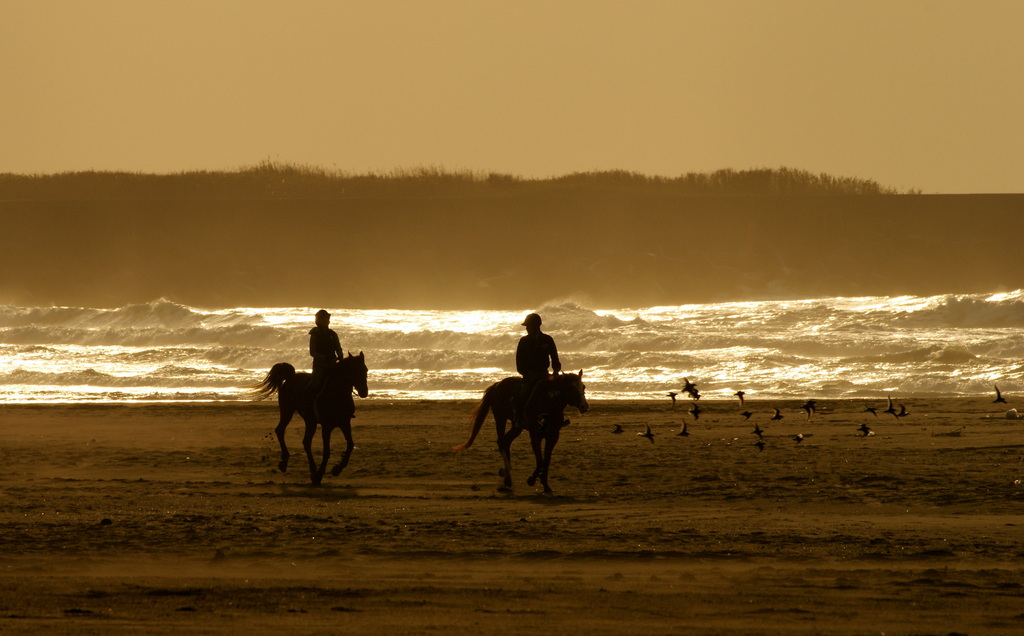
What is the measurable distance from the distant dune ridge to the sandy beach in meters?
47.7

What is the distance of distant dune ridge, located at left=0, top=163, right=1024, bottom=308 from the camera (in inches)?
2586

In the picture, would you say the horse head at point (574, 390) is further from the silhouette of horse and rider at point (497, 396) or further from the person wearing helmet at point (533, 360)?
the person wearing helmet at point (533, 360)

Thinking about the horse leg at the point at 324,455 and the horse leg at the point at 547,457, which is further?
the horse leg at the point at 324,455

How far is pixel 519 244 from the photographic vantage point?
7356 centimetres

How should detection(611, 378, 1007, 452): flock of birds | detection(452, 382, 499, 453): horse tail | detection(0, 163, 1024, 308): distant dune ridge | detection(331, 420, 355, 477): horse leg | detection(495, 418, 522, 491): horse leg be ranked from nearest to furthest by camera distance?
detection(495, 418, 522, 491): horse leg < detection(452, 382, 499, 453): horse tail < detection(331, 420, 355, 477): horse leg < detection(611, 378, 1007, 452): flock of birds < detection(0, 163, 1024, 308): distant dune ridge

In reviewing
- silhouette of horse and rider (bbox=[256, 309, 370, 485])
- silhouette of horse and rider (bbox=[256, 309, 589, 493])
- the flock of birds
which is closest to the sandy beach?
the flock of birds

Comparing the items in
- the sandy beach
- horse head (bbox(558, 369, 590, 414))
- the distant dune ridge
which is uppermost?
the distant dune ridge

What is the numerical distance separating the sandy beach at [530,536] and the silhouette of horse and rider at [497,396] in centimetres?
43

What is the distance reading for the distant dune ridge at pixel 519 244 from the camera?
65688mm

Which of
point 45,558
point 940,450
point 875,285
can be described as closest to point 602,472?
point 940,450

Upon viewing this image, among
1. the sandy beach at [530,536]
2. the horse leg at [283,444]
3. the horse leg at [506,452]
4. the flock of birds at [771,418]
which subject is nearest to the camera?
the sandy beach at [530,536]

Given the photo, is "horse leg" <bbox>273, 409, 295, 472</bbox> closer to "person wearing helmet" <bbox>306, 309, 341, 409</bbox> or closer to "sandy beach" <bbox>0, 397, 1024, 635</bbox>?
"sandy beach" <bbox>0, 397, 1024, 635</bbox>

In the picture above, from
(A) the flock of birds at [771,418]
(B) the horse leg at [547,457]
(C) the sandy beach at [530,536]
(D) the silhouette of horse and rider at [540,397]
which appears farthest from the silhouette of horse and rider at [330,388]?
(A) the flock of birds at [771,418]

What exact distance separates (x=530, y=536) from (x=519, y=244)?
64504 millimetres
